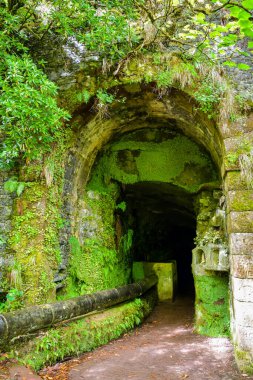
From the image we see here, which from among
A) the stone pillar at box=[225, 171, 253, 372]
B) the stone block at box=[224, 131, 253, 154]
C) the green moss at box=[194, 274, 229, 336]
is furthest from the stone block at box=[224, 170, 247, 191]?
the green moss at box=[194, 274, 229, 336]

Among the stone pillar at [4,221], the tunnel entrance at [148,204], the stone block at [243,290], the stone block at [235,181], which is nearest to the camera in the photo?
the stone block at [243,290]

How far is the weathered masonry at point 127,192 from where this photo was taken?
202 inches

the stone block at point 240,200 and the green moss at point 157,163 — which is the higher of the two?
the green moss at point 157,163

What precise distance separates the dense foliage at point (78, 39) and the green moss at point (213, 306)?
4024 mm

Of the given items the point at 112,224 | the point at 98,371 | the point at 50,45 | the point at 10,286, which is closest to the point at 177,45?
the point at 50,45

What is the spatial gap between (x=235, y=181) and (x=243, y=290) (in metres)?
1.63

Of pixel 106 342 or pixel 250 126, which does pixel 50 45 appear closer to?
pixel 250 126

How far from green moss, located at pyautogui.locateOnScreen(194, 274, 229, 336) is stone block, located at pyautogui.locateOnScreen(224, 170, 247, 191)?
215 cm

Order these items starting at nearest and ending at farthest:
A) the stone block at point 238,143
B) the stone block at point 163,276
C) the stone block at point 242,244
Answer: the stone block at point 242,244 → the stone block at point 238,143 → the stone block at point 163,276

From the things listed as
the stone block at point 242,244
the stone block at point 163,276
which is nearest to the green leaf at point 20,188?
the stone block at point 242,244

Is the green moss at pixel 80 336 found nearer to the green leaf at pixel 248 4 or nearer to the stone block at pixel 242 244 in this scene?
the stone block at pixel 242 244

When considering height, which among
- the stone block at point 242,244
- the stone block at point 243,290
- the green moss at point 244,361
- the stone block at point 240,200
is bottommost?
the green moss at point 244,361

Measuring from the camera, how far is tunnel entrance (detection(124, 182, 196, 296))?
898 cm

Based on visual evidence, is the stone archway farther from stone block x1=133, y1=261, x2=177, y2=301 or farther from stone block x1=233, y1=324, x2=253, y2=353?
stone block x1=133, y1=261, x2=177, y2=301
